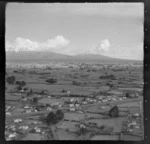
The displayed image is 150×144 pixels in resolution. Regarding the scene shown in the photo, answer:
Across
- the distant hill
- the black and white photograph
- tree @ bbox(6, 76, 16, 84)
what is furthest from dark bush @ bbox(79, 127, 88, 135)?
tree @ bbox(6, 76, 16, 84)

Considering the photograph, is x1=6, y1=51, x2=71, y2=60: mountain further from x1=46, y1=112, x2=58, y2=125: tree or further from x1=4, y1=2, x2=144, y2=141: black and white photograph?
x1=46, y1=112, x2=58, y2=125: tree

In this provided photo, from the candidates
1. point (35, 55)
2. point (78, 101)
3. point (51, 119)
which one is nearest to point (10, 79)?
point (35, 55)

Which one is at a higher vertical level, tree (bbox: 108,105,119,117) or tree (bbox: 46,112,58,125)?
tree (bbox: 108,105,119,117)

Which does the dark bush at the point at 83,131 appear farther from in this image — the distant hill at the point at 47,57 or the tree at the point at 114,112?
the distant hill at the point at 47,57

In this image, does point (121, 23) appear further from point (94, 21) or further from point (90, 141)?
point (90, 141)

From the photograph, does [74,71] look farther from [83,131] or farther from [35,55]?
[83,131]

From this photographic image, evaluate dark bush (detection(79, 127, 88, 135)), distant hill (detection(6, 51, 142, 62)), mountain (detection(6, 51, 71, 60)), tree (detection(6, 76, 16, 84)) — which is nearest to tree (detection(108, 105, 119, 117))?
dark bush (detection(79, 127, 88, 135))

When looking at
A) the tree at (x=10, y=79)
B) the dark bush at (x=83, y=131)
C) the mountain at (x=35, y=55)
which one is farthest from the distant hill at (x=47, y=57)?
the dark bush at (x=83, y=131)

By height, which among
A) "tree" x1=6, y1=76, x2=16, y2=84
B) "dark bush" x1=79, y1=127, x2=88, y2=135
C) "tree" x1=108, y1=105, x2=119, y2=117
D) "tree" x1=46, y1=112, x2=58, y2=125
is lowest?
"dark bush" x1=79, y1=127, x2=88, y2=135

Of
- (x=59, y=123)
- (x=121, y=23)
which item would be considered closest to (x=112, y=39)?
(x=121, y=23)
